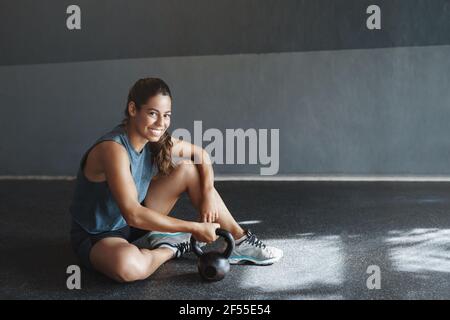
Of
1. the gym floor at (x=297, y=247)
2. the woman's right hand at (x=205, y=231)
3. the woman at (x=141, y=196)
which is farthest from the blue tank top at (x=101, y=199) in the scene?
the woman's right hand at (x=205, y=231)

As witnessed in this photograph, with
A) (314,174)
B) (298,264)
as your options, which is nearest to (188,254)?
(298,264)

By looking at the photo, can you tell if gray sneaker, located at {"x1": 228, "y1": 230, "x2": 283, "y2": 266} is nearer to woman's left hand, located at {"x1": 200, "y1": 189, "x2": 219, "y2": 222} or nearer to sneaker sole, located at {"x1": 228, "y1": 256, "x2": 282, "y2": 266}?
sneaker sole, located at {"x1": 228, "y1": 256, "x2": 282, "y2": 266}

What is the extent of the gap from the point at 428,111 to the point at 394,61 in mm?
496

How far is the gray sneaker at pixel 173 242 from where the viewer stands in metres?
2.11

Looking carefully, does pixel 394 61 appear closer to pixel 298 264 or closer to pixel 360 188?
pixel 360 188

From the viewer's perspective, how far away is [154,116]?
182cm

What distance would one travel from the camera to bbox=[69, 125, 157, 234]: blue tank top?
189cm

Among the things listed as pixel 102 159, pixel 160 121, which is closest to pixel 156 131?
pixel 160 121

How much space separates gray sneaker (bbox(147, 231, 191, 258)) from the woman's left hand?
0.75 feet

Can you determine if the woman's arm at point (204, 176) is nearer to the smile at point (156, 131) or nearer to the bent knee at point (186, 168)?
the bent knee at point (186, 168)

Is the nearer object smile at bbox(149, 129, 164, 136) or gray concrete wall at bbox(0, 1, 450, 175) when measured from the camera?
smile at bbox(149, 129, 164, 136)

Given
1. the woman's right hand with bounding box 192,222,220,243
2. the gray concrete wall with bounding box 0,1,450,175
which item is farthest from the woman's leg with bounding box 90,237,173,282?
the gray concrete wall with bounding box 0,1,450,175

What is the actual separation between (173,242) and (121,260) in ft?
1.22

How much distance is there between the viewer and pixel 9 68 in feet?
15.5
